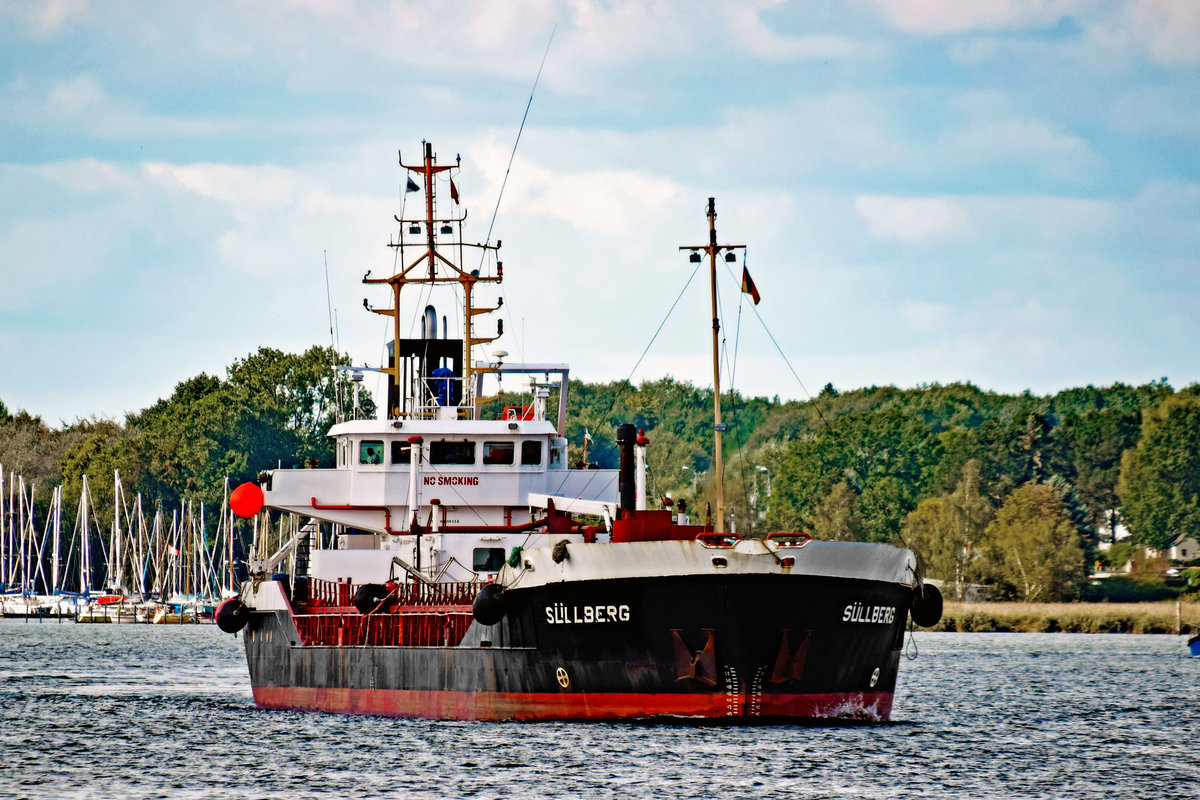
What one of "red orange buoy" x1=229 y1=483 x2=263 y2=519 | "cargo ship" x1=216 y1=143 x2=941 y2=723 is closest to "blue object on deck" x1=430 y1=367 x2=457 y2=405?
"cargo ship" x1=216 y1=143 x2=941 y2=723

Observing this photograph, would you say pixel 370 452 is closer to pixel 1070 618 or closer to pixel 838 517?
pixel 1070 618

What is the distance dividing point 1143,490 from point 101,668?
84.8 metres

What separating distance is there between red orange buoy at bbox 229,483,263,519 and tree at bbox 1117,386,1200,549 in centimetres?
9314

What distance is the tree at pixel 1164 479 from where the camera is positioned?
400 feet

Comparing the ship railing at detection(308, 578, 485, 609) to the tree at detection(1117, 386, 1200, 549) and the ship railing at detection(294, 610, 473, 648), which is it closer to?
the ship railing at detection(294, 610, 473, 648)

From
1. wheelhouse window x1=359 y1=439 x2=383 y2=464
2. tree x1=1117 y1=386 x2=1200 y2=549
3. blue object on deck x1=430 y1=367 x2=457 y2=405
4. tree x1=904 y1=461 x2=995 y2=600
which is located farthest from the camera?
tree x1=1117 y1=386 x2=1200 y2=549

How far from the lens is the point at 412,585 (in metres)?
37.1

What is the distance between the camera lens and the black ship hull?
30547 millimetres

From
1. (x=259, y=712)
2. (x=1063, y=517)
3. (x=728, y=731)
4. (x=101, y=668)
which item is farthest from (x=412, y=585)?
(x=1063, y=517)

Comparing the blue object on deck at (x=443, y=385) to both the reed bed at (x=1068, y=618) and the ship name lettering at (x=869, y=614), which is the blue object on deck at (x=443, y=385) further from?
the reed bed at (x=1068, y=618)

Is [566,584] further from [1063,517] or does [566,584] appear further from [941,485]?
[941,485]

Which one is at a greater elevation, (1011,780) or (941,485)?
(941,485)

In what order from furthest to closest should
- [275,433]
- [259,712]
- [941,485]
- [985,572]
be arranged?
[941,485] → [275,433] → [985,572] → [259,712]

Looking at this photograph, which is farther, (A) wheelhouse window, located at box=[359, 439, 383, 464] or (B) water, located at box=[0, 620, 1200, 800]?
(A) wheelhouse window, located at box=[359, 439, 383, 464]
